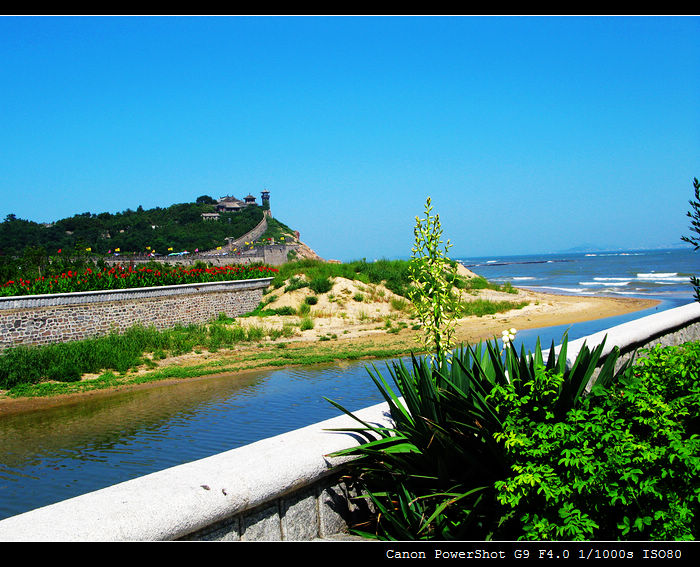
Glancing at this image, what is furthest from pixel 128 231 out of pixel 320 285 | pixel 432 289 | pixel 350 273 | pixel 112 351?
pixel 432 289

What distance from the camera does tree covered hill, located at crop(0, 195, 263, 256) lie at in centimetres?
6391

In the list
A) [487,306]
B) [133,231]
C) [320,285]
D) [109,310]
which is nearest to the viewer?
[109,310]

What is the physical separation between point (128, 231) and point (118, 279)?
5372cm

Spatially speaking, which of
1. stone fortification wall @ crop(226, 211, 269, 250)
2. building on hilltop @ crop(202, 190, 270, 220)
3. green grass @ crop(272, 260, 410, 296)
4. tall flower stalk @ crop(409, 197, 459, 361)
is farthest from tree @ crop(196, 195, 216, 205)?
tall flower stalk @ crop(409, 197, 459, 361)

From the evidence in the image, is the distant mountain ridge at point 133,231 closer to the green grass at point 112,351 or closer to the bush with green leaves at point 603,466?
the green grass at point 112,351

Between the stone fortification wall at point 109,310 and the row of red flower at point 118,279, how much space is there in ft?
3.39

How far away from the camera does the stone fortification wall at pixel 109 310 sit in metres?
17.8

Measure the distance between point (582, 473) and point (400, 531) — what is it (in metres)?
0.97

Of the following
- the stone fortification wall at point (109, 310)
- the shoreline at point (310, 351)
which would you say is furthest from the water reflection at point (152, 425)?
the stone fortification wall at point (109, 310)

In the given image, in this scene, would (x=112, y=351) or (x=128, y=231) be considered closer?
(x=112, y=351)

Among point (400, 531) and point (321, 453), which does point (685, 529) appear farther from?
point (321, 453)

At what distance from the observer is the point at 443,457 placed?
3.29m

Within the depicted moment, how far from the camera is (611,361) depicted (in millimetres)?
3586

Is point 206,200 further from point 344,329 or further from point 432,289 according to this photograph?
point 432,289
